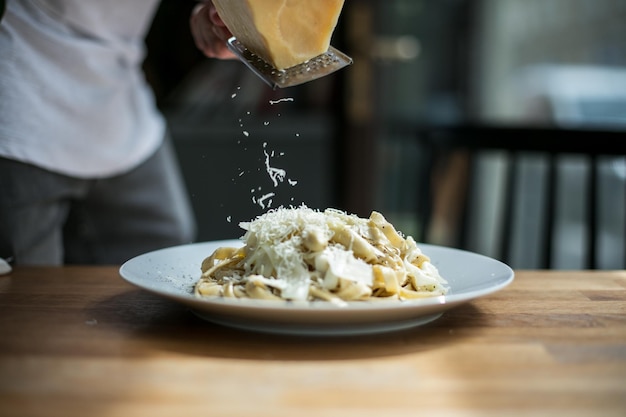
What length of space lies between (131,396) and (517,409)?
1.16 feet

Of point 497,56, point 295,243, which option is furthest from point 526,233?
point 295,243

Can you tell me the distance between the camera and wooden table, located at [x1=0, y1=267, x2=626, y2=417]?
0.68m

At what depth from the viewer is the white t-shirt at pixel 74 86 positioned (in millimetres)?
1524

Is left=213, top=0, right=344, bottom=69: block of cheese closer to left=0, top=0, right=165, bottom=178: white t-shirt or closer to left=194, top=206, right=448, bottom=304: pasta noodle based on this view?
left=194, top=206, right=448, bottom=304: pasta noodle

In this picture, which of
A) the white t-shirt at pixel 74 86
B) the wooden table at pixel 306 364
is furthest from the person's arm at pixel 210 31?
the wooden table at pixel 306 364

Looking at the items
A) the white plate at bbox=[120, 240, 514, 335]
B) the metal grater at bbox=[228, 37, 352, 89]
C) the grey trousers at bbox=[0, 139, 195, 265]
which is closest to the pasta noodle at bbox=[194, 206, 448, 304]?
the white plate at bbox=[120, 240, 514, 335]

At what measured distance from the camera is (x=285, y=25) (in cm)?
104

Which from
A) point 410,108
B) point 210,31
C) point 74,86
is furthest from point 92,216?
point 410,108

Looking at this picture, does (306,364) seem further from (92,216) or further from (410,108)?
(410,108)

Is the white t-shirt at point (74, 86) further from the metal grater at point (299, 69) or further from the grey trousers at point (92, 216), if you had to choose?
the metal grater at point (299, 69)

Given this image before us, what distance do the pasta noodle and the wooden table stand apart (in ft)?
0.18

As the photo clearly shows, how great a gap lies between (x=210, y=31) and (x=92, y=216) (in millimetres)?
739

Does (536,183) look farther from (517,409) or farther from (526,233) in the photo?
(517,409)

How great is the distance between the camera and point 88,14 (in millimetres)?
1654
